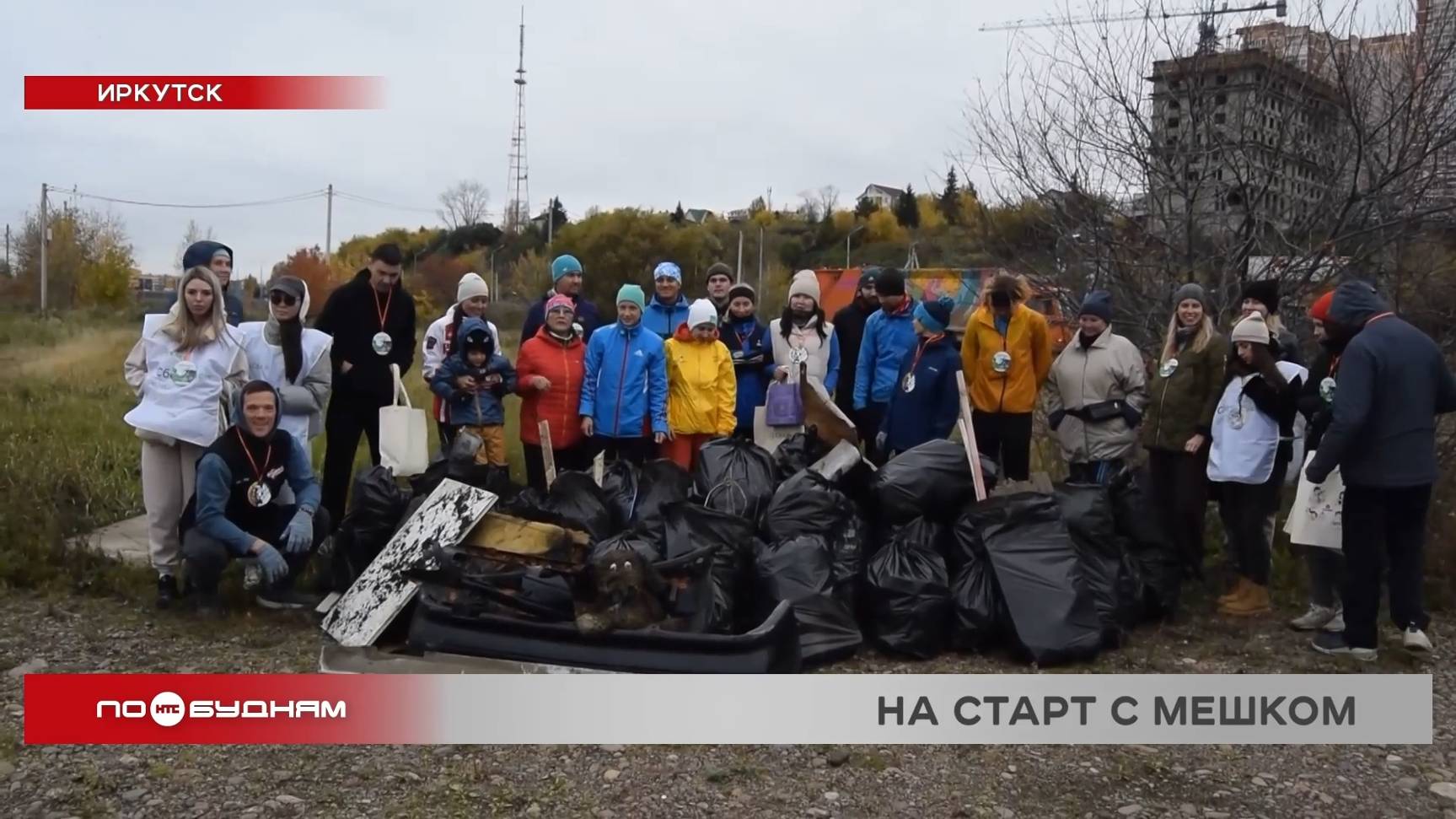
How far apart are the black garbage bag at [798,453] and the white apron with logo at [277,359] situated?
6.82ft

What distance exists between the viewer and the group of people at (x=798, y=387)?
3857mm

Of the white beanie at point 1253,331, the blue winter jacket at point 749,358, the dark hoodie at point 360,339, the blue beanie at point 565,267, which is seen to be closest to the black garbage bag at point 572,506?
the dark hoodie at point 360,339

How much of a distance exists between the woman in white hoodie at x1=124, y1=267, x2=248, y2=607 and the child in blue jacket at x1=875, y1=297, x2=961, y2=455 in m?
2.96

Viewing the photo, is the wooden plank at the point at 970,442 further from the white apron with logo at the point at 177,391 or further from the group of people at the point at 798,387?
the white apron with logo at the point at 177,391

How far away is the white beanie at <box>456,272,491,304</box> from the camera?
5012 mm

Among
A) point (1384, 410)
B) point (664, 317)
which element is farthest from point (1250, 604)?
point (664, 317)

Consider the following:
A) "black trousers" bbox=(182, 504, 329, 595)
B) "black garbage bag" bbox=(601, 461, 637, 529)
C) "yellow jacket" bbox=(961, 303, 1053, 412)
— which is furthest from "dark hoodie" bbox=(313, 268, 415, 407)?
"yellow jacket" bbox=(961, 303, 1053, 412)

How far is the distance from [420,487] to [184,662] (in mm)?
1146

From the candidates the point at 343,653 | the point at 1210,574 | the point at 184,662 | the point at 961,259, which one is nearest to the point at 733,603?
the point at 343,653

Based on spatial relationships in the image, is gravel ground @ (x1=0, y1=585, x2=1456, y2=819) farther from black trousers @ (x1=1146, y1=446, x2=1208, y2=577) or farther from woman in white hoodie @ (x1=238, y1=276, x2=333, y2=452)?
woman in white hoodie @ (x1=238, y1=276, x2=333, y2=452)

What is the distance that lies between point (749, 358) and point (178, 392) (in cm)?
261

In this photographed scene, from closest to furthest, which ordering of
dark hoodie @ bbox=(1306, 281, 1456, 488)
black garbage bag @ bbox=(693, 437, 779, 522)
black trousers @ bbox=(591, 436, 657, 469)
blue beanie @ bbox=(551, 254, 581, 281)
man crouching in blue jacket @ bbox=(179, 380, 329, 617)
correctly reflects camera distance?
dark hoodie @ bbox=(1306, 281, 1456, 488) < man crouching in blue jacket @ bbox=(179, 380, 329, 617) < black garbage bag @ bbox=(693, 437, 779, 522) < black trousers @ bbox=(591, 436, 657, 469) < blue beanie @ bbox=(551, 254, 581, 281)

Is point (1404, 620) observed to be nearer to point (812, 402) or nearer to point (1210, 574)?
point (1210, 574)

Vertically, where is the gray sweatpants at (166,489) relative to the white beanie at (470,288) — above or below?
below
